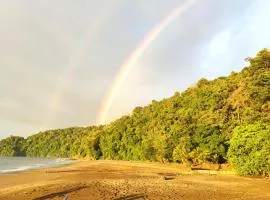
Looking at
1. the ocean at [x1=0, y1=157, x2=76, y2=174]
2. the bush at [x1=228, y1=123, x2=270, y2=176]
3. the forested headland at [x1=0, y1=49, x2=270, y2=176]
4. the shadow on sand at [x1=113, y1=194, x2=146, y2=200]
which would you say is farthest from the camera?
the ocean at [x1=0, y1=157, x2=76, y2=174]

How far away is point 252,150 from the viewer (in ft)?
138

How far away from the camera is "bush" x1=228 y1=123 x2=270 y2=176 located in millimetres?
41156

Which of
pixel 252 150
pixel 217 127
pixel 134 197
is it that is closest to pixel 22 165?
pixel 217 127

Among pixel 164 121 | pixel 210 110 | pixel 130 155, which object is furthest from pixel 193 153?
pixel 130 155

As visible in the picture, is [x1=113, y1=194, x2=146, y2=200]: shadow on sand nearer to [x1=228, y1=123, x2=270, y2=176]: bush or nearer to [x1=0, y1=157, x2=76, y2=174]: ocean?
[x1=228, y1=123, x2=270, y2=176]: bush

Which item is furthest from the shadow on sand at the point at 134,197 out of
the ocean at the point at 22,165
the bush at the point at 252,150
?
the ocean at the point at 22,165

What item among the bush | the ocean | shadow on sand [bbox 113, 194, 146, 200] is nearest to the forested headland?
the bush

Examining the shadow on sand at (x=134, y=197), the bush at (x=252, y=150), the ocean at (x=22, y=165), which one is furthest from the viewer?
the ocean at (x=22, y=165)

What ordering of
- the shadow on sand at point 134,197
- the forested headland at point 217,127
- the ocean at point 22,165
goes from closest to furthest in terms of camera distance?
the shadow on sand at point 134,197 → the forested headland at point 217,127 → the ocean at point 22,165

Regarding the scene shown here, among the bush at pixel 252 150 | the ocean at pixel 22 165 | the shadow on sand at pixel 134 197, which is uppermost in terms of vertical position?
the ocean at pixel 22 165

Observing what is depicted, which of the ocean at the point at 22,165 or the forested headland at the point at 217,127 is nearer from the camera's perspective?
the forested headland at the point at 217,127

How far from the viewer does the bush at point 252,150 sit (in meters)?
41.2

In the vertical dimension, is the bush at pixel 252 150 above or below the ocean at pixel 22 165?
below

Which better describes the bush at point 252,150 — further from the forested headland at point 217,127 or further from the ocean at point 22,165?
the ocean at point 22,165
